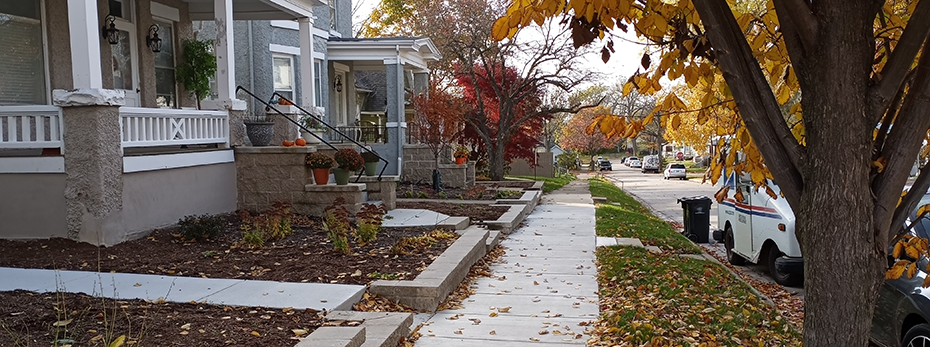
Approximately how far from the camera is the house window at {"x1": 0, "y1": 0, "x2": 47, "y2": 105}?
1038 centimetres

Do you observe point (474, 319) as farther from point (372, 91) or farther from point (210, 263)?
point (372, 91)

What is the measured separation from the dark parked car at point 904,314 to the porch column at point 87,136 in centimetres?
802

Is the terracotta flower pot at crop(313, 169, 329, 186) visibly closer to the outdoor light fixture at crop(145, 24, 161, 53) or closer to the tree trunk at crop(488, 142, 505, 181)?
the outdoor light fixture at crop(145, 24, 161, 53)

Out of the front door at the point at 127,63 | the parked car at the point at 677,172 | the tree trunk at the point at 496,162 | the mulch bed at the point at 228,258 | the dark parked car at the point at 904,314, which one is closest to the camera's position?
the dark parked car at the point at 904,314

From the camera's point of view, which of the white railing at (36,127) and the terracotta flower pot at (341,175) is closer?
the white railing at (36,127)

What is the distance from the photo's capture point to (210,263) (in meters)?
7.92

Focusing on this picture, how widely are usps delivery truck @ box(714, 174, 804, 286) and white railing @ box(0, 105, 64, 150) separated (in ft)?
26.5

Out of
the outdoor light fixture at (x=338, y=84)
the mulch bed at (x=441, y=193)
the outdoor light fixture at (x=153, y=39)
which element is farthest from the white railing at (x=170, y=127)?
the outdoor light fixture at (x=338, y=84)

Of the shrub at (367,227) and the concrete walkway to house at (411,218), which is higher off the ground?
the shrub at (367,227)

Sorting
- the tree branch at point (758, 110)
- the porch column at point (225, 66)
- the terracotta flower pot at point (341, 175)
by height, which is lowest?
the terracotta flower pot at point (341, 175)

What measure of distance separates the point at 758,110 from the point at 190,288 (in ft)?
17.3

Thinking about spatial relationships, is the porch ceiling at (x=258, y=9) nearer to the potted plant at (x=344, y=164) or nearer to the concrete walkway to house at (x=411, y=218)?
the potted plant at (x=344, y=164)

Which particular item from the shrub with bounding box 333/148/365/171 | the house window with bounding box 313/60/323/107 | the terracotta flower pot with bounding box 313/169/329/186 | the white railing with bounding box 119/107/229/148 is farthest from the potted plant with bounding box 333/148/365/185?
the house window with bounding box 313/60/323/107

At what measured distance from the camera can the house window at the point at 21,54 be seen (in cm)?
1038
